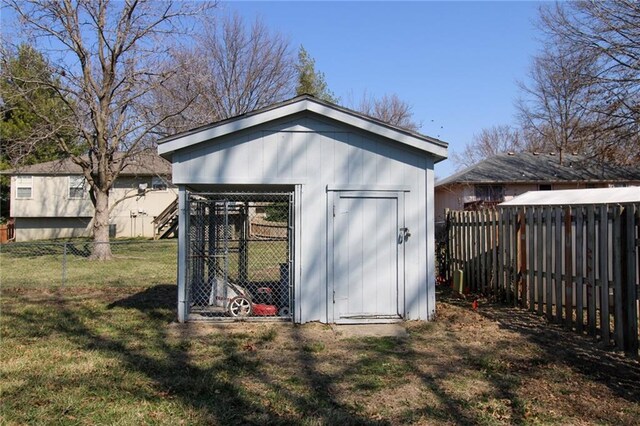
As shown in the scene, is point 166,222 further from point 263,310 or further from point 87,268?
point 263,310

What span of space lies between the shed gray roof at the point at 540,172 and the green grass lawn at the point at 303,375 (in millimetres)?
17794

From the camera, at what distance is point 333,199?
7.96 m

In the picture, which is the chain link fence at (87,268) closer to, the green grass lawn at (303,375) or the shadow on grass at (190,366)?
the shadow on grass at (190,366)

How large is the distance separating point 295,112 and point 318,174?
37.9 inches

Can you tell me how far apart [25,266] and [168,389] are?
→ 562 inches

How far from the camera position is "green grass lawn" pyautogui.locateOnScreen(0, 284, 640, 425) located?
4.30 meters

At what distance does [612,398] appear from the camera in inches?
182

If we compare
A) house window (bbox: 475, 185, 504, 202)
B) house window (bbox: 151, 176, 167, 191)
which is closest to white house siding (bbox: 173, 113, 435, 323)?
house window (bbox: 475, 185, 504, 202)

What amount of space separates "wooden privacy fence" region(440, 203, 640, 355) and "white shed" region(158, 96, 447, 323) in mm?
1639

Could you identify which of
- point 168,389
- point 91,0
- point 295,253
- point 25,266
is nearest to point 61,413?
point 168,389

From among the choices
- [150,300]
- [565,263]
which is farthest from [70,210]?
[565,263]

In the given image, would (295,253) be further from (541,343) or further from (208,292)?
(541,343)

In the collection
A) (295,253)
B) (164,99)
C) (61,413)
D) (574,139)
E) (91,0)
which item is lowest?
(61,413)

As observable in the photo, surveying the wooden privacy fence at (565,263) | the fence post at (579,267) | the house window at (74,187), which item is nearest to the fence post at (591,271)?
the wooden privacy fence at (565,263)
